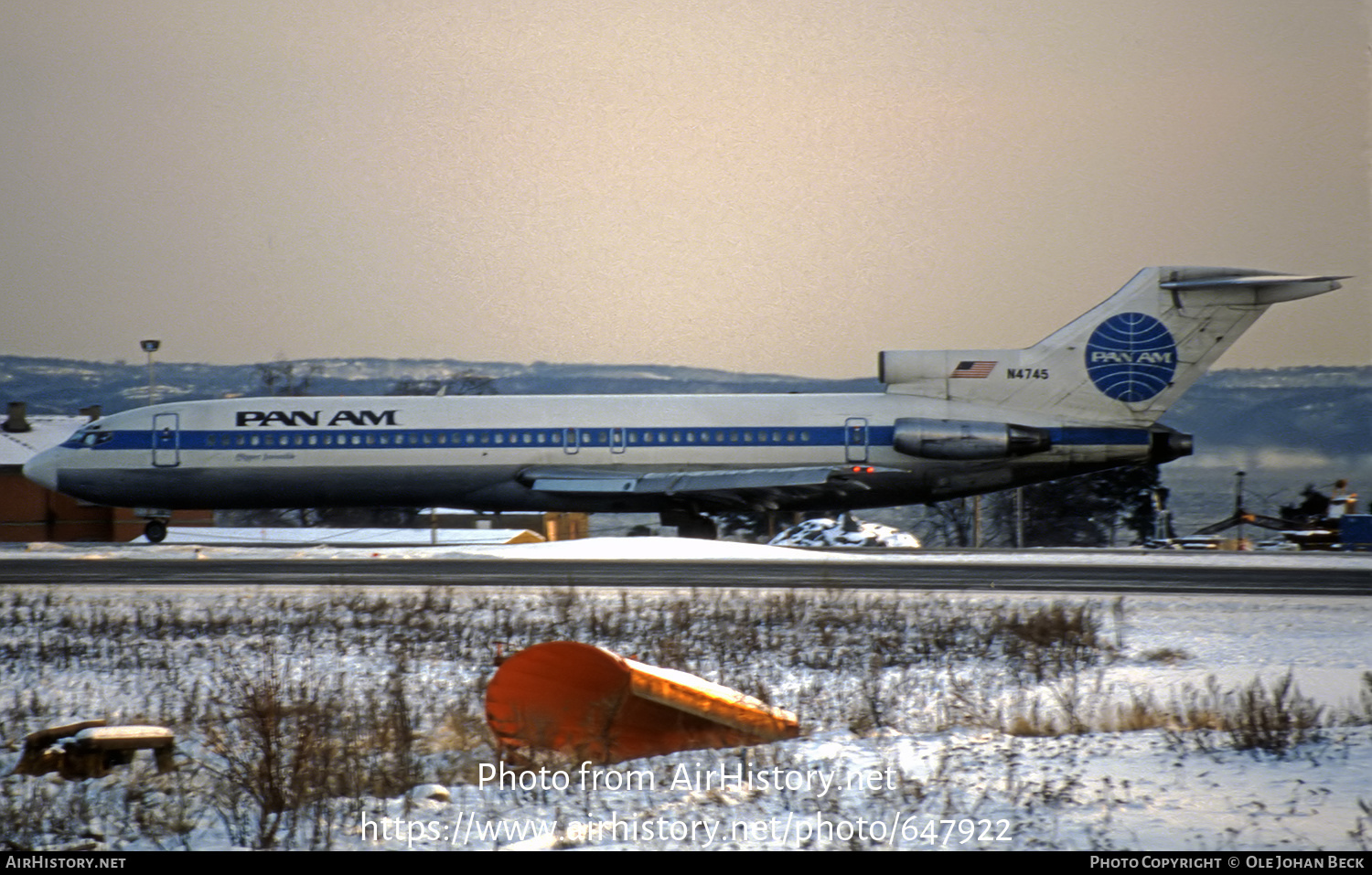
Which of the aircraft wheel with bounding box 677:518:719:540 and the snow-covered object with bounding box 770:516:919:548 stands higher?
the aircraft wheel with bounding box 677:518:719:540

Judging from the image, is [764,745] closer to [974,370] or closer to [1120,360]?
[974,370]

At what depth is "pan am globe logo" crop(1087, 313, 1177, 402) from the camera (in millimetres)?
30672

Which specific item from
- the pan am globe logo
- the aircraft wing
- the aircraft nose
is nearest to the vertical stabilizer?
the pan am globe logo

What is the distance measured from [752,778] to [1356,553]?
24074 millimetres

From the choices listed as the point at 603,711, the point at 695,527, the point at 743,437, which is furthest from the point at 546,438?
the point at 603,711

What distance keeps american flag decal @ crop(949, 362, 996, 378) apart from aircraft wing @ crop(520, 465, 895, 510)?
10.1 feet

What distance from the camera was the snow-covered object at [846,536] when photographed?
40875 mm

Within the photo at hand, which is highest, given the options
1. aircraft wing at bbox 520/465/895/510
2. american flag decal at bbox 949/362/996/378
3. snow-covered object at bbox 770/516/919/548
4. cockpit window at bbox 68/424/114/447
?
american flag decal at bbox 949/362/996/378

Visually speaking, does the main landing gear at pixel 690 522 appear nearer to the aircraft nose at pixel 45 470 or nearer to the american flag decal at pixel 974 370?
the american flag decal at pixel 974 370

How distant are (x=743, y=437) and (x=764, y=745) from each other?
2209cm

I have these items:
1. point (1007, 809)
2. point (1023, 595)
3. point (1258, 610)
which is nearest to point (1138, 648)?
point (1258, 610)

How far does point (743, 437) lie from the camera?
30.6 meters

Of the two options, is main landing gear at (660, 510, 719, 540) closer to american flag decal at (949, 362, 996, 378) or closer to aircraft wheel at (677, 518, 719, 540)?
aircraft wheel at (677, 518, 719, 540)

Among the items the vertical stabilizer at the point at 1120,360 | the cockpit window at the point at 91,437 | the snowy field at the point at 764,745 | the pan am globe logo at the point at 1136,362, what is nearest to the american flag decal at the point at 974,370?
the vertical stabilizer at the point at 1120,360
